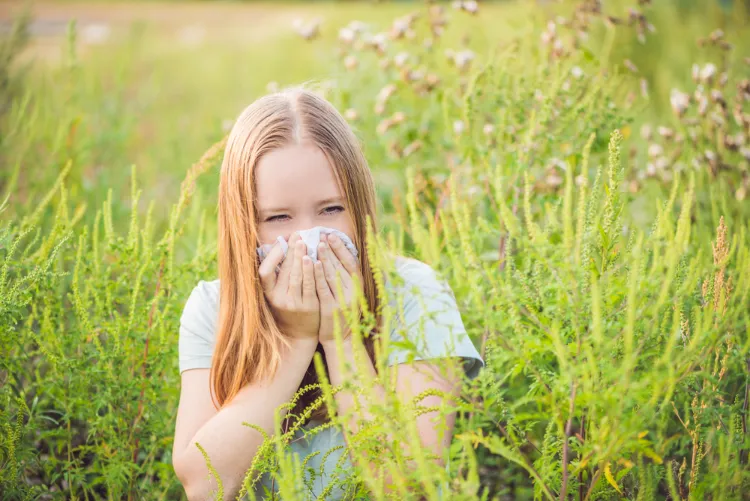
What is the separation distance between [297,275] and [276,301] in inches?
3.7

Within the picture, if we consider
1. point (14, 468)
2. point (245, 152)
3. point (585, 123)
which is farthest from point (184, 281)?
point (585, 123)

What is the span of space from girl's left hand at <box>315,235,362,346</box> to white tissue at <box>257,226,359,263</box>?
0.02 meters

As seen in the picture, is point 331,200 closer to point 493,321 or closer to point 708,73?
point 493,321

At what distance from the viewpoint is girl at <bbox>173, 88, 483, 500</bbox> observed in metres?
1.66

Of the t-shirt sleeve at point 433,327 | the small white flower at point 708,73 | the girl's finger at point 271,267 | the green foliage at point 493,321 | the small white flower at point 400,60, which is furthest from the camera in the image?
the small white flower at point 400,60

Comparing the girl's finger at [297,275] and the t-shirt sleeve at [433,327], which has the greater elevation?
the girl's finger at [297,275]

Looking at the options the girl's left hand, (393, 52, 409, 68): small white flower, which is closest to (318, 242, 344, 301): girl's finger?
the girl's left hand

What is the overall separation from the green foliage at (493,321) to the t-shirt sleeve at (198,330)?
0.07m

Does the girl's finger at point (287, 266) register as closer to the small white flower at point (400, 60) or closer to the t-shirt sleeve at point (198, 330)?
the t-shirt sleeve at point (198, 330)

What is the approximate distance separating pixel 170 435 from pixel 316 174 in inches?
36.8

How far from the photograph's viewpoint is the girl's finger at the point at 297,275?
1689mm

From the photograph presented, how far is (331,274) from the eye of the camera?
5.59ft

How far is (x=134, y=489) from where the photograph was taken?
188 cm

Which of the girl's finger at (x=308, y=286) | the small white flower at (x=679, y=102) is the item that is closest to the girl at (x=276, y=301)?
the girl's finger at (x=308, y=286)
